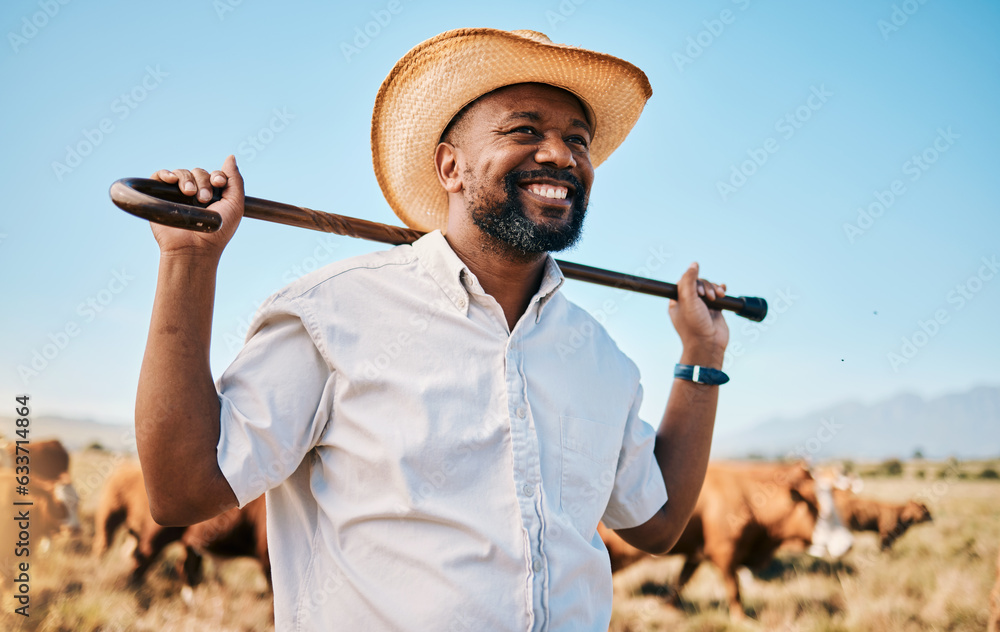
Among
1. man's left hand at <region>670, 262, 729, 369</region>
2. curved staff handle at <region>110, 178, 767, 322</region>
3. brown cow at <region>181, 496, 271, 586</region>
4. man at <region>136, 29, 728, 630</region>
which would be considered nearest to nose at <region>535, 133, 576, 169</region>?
man at <region>136, 29, 728, 630</region>

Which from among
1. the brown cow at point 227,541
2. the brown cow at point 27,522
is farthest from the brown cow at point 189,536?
the brown cow at point 27,522

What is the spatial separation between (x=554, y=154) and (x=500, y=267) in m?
0.39

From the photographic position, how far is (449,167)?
227 centimetres

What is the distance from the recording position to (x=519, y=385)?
175 cm

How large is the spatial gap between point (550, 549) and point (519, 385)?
0.42 metres

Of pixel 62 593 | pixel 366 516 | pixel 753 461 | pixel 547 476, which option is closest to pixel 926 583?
pixel 753 461

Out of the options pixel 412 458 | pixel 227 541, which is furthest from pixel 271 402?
pixel 227 541

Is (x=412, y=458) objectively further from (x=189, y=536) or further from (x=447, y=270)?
(x=189, y=536)

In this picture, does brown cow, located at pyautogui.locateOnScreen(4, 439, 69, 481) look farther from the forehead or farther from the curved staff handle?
the forehead

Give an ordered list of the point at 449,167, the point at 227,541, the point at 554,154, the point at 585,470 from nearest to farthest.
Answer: the point at 585,470 < the point at 554,154 < the point at 449,167 < the point at 227,541

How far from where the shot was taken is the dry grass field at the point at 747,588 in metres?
5.55

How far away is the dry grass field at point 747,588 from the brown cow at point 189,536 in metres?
0.09

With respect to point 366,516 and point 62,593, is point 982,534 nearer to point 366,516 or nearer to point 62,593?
point 366,516

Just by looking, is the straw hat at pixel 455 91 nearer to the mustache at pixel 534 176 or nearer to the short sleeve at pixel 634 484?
the mustache at pixel 534 176
